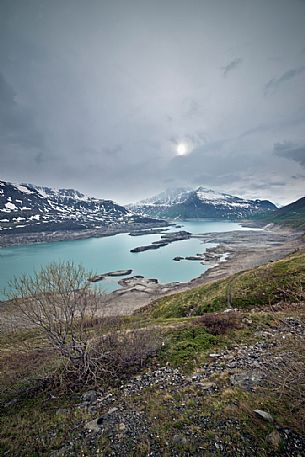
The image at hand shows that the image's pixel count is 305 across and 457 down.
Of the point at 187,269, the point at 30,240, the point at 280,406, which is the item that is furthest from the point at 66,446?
the point at 30,240

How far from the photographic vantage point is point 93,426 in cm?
834

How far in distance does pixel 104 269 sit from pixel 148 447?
75.9m

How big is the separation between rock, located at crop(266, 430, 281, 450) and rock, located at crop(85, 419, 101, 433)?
5.62 metres

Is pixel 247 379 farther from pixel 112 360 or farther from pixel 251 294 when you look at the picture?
pixel 251 294

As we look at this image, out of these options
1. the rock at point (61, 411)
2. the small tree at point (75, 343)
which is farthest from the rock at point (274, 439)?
the rock at point (61, 411)

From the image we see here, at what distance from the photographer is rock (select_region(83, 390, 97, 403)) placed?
1002 centimetres

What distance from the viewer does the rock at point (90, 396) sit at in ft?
32.9

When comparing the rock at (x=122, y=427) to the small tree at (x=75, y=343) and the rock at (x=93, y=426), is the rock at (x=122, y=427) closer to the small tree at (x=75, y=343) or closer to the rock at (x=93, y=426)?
the rock at (x=93, y=426)

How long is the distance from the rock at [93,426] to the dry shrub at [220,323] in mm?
8896

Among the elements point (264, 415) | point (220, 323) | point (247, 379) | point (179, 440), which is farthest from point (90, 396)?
point (220, 323)

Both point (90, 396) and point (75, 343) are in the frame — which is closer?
point (90, 396)

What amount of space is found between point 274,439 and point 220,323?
9559 millimetres

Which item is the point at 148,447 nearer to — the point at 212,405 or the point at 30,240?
the point at 212,405

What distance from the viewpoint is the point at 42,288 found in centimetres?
1341
